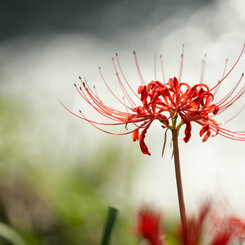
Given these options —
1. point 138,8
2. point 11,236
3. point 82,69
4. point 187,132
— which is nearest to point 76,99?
point 82,69

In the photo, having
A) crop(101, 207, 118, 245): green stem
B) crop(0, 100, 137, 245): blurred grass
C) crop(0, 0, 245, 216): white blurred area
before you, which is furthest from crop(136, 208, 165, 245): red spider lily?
crop(0, 0, 245, 216): white blurred area

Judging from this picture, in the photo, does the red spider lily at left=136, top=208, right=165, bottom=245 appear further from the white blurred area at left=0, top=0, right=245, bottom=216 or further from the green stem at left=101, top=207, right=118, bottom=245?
the white blurred area at left=0, top=0, right=245, bottom=216

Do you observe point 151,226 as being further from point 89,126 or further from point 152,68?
point 152,68

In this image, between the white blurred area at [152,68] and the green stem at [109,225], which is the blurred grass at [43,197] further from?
the green stem at [109,225]

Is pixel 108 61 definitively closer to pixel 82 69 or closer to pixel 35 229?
pixel 82 69

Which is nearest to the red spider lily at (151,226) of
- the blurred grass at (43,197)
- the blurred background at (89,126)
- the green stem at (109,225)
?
the blurred background at (89,126)

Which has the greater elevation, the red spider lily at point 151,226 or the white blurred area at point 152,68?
the white blurred area at point 152,68
